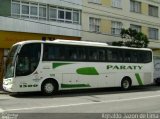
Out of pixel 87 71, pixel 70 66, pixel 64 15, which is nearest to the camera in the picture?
pixel 70 66

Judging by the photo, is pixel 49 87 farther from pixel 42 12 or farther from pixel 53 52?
pixel 42 12

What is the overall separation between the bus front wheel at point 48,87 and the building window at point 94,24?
15024mm

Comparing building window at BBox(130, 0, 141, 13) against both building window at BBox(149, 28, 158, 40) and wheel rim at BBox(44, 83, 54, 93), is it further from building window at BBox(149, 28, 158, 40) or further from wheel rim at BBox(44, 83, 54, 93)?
wheel rim at BBox(44, 83, 54, 93)

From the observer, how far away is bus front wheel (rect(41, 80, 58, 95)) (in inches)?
766

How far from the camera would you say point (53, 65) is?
1966 cm

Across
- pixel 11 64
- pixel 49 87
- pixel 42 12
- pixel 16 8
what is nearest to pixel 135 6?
pixel 42 12

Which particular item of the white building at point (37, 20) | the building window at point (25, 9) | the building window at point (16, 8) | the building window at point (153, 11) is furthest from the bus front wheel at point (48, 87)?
the building window at point (153, 11)

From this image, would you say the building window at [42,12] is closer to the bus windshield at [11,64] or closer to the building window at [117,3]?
the building window at [117,3]

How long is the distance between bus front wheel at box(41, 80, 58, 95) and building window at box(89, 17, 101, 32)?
1502 cm

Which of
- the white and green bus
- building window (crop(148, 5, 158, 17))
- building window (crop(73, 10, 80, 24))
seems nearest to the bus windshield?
the white and green bus

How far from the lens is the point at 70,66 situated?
20.5 metres

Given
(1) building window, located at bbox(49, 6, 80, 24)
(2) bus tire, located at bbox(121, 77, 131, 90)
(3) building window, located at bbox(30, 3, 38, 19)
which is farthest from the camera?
(1) building window, located at bbox(49, 6, 80, 24)

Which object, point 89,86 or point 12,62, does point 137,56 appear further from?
point 12,62

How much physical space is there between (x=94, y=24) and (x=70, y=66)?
14646 mm
